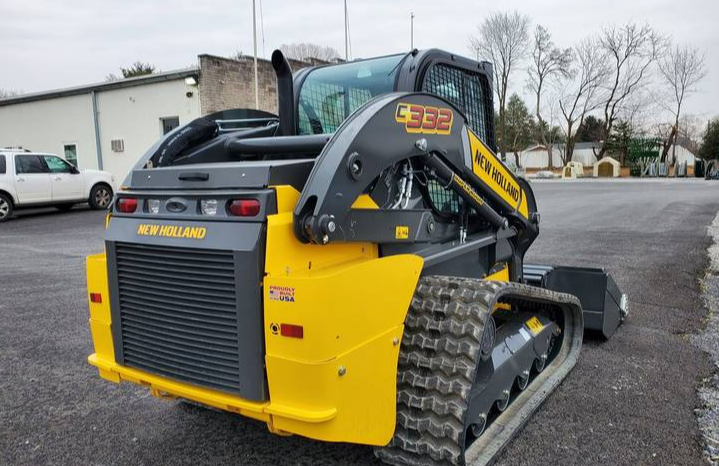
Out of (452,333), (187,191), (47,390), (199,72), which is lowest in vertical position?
(47,390)

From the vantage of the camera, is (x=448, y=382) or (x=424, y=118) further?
(x=424, y=118)

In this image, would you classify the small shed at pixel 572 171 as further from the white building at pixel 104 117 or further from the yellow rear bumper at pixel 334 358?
the yellow rear bumper at pixel 334 358

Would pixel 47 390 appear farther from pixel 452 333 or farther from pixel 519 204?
pixel 519 204

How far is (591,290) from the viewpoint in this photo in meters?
5.00

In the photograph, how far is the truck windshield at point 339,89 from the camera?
12.3ft

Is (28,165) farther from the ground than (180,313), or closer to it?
farther from the ground

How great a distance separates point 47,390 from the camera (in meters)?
4.21

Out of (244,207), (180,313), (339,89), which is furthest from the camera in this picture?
(339,89)

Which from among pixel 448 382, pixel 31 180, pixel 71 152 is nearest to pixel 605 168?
pixel 71 152

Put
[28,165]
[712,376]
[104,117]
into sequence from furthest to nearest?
[104,117], [28,165], [712,376]

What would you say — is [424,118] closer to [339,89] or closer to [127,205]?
[339,89]

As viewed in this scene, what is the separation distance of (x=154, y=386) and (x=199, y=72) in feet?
55.0

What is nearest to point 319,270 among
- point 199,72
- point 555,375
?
point 555,375

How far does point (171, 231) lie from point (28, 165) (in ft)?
50.8
